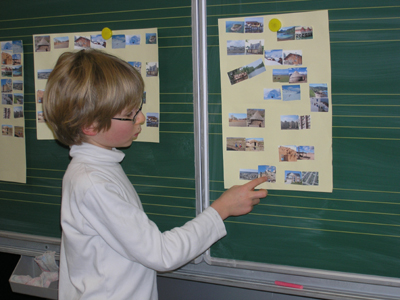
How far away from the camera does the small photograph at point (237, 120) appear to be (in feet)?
3.55

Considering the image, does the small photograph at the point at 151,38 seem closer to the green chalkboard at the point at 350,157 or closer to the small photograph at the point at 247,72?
the green chalkboard at the point at 350,157

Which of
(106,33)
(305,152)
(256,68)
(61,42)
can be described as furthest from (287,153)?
(61,42)

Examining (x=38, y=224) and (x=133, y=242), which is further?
(x=38, y=224)

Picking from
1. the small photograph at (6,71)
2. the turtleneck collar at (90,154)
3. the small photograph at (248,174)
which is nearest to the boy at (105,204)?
the turtleneck collar at (90,154)

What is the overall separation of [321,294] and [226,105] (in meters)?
0.68

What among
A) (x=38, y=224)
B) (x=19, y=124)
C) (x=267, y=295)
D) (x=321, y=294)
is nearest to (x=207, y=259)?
(x=267, y=295)

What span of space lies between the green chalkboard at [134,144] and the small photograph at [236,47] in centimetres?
14

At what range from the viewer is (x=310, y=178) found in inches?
40.9

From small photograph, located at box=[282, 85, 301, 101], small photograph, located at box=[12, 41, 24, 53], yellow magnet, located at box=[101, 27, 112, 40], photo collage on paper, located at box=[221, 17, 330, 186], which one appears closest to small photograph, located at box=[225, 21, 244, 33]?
photo collage on paper, located at box=[221, 17, 330, 186]

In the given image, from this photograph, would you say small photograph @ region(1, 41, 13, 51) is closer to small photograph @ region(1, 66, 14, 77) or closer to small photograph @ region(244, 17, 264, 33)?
small photograph @ region(1, 66, 14, 77)

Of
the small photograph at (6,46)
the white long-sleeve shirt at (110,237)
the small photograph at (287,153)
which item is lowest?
the white long-sleeve shirt at (110,237)

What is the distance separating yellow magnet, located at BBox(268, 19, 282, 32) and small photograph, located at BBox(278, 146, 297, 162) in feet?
1.20

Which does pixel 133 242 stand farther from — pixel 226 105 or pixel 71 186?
pixel 226 105

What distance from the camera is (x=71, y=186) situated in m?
0.90
